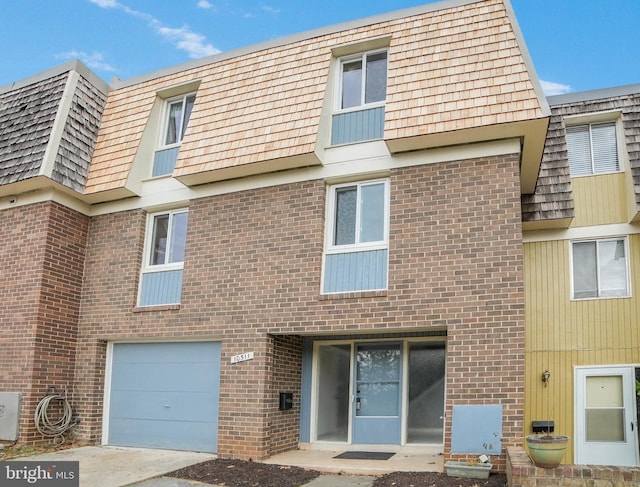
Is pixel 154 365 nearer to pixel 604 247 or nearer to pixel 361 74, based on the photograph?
pixel 361 74

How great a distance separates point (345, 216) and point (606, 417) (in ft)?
19.6

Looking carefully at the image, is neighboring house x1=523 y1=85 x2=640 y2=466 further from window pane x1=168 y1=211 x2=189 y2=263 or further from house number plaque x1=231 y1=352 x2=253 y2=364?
window pane x1=168 y1=211 x2=189 y2=263

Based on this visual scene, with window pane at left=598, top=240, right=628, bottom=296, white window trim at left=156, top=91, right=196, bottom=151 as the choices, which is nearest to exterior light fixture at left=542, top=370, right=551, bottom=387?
window pane at left=598, top=240, right=628, bottom=296

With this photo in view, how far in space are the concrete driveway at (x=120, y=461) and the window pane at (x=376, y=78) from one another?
265 inches

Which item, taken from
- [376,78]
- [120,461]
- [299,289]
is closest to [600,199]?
[376,78]

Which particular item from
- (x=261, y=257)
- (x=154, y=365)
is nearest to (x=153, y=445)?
(x=154, y=365)

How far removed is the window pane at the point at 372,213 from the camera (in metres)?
10.3

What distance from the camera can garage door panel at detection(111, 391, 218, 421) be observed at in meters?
11.0

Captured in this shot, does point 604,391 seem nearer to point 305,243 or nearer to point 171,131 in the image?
point 305,243

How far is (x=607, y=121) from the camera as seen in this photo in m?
12.6

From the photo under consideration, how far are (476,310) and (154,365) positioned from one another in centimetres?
609

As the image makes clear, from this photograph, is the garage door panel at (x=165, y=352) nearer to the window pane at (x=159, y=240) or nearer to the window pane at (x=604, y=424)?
the window pane at (x=159, y=240)

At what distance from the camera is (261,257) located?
10742 millimetres

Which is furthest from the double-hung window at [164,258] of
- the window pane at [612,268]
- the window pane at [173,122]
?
the window pane at [612,268]
